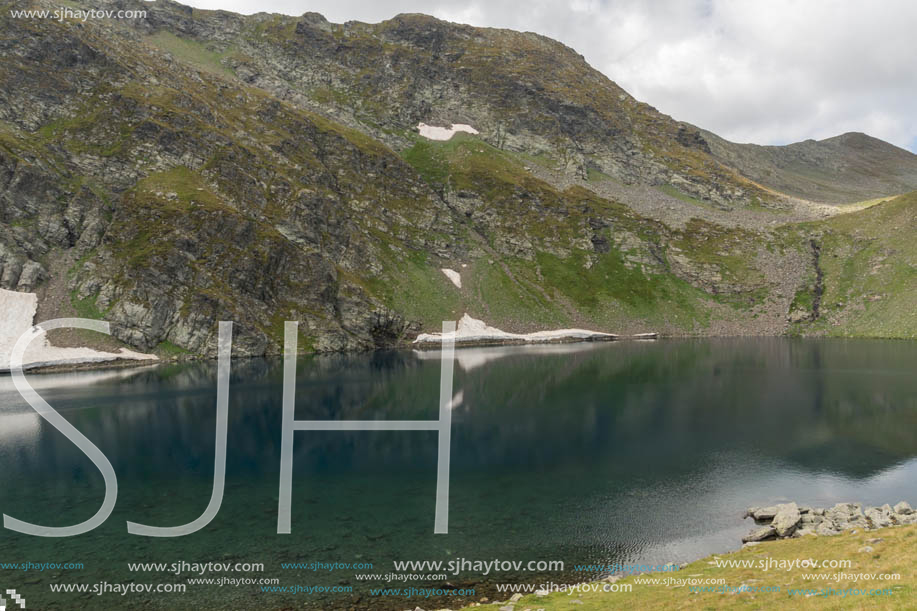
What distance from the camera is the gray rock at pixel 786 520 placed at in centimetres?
2888

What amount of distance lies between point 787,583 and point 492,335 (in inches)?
4978

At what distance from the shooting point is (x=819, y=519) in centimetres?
3009

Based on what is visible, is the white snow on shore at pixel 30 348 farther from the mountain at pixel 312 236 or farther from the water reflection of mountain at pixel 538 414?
the water reflection of mountain at pixel 538 414

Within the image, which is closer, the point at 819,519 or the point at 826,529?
the point at 826,529

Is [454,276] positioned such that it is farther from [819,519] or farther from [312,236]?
[819,519]

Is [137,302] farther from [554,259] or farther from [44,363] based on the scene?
[554,259]

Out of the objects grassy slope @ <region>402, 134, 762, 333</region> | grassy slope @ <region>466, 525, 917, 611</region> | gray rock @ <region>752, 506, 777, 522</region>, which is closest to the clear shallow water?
gray rock @ <region>752, 506, 777, 522</region>

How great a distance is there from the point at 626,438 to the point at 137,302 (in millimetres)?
111543

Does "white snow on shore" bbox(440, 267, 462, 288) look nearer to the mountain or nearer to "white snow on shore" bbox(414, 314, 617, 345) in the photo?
the mountain

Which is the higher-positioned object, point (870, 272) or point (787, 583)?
point (870, 272)

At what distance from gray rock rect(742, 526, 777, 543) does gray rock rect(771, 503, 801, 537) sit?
12.6 inches

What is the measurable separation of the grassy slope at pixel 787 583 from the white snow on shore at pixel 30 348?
373 feet

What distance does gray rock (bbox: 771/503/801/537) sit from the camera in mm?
28875

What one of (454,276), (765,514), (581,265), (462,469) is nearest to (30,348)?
(462,469)
